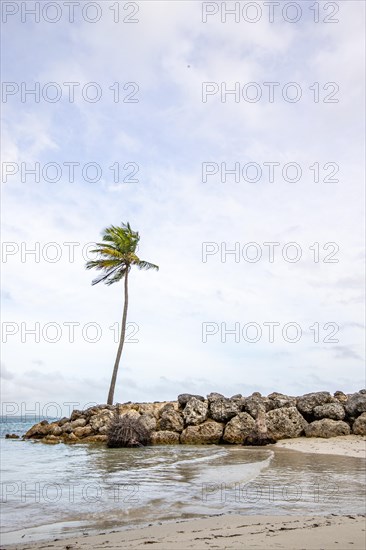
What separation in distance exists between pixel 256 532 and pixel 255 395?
16.9 meters

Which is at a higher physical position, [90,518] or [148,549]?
[148,549]

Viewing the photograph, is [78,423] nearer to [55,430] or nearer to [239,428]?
[55,430]

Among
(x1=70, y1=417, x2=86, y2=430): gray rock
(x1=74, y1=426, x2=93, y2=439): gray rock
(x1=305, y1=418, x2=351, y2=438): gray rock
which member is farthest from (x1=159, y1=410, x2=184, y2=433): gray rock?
(x1=305, y1=418, x2=351, y2=438): gray rock

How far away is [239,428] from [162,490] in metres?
11.6

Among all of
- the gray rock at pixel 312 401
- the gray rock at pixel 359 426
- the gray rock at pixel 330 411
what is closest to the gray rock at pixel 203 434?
the gray rock at pixel 312 401

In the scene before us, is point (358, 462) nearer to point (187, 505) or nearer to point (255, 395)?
point (187, 505)

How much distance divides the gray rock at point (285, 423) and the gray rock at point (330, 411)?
2.17ft

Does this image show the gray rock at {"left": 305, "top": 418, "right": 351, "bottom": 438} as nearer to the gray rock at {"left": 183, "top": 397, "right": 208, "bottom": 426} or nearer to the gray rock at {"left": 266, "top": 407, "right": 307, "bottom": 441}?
the gray rock at {"left": 266, "top": 407, "right": 307, "bottom": 441}

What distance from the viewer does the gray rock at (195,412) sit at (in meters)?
19.9

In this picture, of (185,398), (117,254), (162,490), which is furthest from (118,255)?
(162,490)

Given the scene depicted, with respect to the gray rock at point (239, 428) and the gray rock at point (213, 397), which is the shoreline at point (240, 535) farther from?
the gray rock at point (213, 397)

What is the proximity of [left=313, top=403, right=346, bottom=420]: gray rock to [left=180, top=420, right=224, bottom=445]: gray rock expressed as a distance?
387 centimetres

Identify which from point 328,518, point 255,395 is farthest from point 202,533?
point 255,395

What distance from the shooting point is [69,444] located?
792 inches
